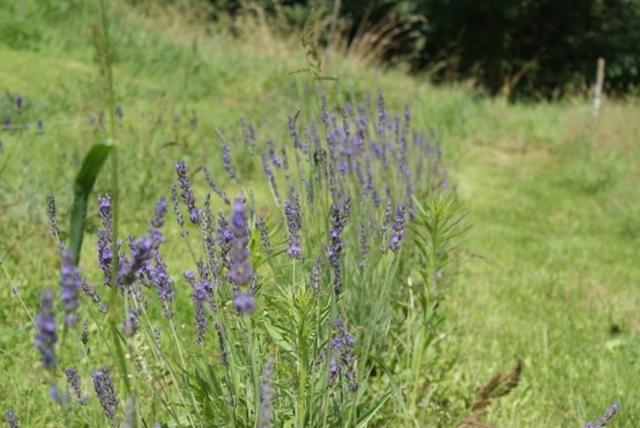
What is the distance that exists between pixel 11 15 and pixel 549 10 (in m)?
15.5

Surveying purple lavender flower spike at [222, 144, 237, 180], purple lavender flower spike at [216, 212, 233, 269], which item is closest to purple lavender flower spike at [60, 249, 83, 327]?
purple lavender flower spike at [216, 212, 233, 269]

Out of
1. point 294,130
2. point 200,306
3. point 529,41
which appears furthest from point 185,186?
point 529,41

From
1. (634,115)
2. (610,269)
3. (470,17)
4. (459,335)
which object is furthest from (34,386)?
(470,17)

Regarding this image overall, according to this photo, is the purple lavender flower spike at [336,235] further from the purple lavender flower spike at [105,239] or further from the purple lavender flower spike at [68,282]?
the purple lavender flower spike at [68,282]

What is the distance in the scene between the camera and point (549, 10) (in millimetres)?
19156

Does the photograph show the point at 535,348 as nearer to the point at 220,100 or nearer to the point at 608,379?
the point at 608,379

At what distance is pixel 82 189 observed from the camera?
0.84 metres

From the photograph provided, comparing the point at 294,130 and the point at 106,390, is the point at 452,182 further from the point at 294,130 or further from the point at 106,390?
the point at 106,390

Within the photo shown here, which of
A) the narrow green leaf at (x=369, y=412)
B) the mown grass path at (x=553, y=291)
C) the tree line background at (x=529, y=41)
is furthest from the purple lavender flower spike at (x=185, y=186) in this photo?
the tree line background at (x=529, y=41)

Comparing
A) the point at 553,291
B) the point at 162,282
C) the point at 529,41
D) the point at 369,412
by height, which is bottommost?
the point at 553,291

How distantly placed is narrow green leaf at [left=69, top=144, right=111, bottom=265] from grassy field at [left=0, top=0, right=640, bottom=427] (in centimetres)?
53

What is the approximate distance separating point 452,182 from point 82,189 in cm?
511

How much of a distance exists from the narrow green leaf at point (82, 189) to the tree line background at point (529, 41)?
17611 millimetres

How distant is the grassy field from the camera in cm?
254
